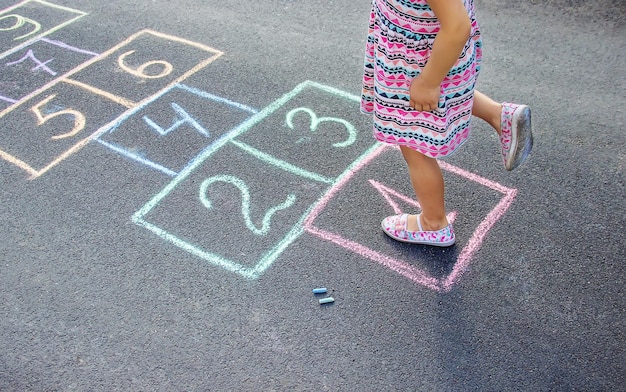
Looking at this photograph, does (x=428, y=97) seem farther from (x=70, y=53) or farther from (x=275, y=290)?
(x=70, y=53)

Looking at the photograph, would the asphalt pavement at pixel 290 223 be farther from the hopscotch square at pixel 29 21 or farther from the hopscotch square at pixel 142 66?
the hopscotch square at pixel 29 21

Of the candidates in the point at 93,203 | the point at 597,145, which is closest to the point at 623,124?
the point at 597,145

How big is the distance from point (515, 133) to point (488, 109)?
0.18 metres

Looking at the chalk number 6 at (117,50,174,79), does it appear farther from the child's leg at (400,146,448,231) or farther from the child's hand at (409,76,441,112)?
the child's hand at (409,76,441,112)

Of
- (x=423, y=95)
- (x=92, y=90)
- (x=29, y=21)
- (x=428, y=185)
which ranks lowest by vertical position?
(x=29, y=21)

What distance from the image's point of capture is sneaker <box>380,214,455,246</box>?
290 centimetres

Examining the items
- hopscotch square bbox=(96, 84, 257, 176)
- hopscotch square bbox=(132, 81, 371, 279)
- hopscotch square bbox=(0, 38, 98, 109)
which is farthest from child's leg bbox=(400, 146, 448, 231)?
hopscotch square bbox=(0, 38, 98, 109)

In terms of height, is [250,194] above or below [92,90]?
above

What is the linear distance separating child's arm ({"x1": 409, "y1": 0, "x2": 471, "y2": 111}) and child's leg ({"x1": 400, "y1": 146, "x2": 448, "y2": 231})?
316 mm

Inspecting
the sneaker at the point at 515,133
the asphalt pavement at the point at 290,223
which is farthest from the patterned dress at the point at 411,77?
the asphalt pavement at the point at 290,223

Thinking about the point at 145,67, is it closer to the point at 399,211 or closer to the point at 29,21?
the point at 29,21

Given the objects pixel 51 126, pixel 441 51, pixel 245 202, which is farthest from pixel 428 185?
pixel 51 126

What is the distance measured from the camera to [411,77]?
2410 mm

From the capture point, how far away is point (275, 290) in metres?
2.79
